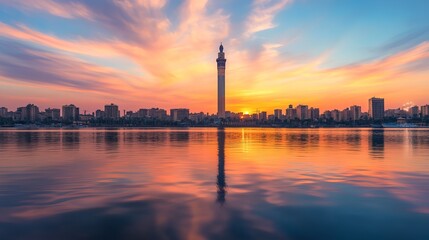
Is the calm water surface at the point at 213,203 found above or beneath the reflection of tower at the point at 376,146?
above

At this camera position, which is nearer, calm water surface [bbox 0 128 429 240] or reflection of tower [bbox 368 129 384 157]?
calm water surface [bbox 0 128 429 240]

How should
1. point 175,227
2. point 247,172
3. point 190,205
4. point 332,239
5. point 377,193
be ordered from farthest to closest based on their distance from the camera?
point 247,172 → point 377,193 → point 190,205 → point 175,227 → point 332,239

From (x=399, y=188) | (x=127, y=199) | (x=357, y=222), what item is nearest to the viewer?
(x=357, y=222)

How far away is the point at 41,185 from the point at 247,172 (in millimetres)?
14584

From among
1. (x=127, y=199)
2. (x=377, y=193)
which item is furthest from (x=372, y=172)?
(x=127, y=199)

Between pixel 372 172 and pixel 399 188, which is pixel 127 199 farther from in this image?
pixel 372 172

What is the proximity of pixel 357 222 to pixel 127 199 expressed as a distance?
35.2 feet

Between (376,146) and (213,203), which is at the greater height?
(213,203)

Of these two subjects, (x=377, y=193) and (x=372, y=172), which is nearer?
(x=377, y=193)

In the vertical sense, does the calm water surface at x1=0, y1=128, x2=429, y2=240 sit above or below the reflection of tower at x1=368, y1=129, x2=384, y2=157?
above

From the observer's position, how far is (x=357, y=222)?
530 inches

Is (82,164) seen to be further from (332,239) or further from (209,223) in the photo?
(332,239)

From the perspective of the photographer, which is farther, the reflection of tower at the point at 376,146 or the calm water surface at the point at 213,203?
the reflection of tower at the point at 376,146

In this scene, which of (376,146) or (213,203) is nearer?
(213,203)
